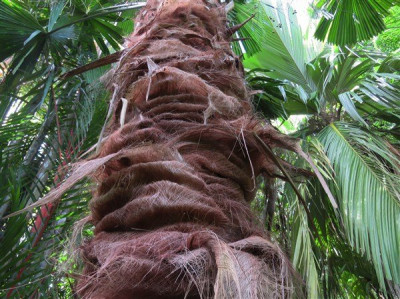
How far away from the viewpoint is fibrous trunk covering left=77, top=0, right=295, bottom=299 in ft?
2.08

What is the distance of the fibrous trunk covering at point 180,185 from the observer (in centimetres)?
63

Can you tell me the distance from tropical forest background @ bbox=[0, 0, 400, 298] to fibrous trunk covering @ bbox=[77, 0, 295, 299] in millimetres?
132

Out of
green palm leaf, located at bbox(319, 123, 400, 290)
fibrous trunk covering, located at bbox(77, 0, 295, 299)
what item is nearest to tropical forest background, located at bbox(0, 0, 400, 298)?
green palm leaf, located at bbox(319, 123, 400, 290)

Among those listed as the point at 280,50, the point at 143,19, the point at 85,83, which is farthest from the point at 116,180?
the point at 280,50

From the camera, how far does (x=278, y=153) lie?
1229 mm

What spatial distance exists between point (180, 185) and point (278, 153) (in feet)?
1.74

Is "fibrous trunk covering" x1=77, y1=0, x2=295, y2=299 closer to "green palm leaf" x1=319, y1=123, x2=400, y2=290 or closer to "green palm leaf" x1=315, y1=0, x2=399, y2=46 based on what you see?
Answer: "green palm leaf" x1=319, y1=123, x2=400, y2=290

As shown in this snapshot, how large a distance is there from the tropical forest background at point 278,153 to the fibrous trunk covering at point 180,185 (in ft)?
0.43

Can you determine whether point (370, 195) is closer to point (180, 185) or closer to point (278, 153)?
point (278, 153)

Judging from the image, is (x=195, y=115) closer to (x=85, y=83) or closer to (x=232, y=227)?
(x=232, y=227)

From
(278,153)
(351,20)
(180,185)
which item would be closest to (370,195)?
(278,153)

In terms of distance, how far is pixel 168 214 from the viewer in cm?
75

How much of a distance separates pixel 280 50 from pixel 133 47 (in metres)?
1.84

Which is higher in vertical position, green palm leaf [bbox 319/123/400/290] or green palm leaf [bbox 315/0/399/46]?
green palm leaf [bbox 315/0/399/46]
